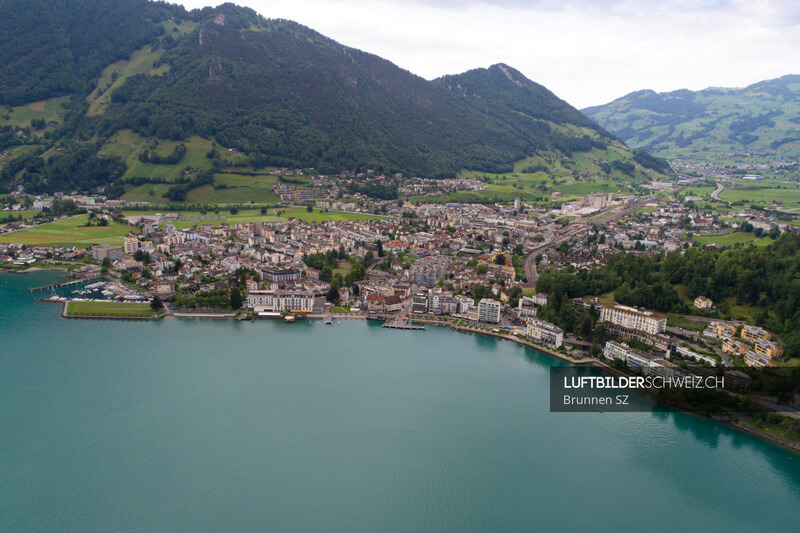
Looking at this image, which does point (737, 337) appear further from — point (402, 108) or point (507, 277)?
point (402, 108)

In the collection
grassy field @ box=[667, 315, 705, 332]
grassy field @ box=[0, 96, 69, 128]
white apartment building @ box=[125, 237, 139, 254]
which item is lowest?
grassy field @ box=[667, 315, 705, 332]

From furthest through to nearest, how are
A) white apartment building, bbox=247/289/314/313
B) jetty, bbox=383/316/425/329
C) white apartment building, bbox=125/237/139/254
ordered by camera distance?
white apartment building, bbox=125/237/139/254, white apartment building, bbox=247/289/314/313, jetty, bbox=383/316/425/329

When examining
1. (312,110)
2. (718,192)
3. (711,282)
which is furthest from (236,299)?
(718,192)

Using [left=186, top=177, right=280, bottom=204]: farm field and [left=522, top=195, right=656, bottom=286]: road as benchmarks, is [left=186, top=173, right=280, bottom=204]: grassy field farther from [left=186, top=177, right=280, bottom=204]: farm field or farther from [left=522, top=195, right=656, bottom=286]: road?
[left=522, top=195, right=656, bottom=286]: road

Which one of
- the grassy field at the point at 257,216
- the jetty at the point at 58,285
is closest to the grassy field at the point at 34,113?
the grassy field at the point at 257,216

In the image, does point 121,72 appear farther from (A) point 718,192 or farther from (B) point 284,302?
(A) point 718,192

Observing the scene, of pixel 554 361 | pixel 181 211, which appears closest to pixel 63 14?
pixel 181 211

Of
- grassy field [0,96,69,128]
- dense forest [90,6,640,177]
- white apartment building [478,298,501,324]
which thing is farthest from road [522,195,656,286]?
grassy field [0,96,69,128]
